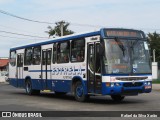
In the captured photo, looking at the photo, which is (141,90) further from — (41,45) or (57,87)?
(41,45)

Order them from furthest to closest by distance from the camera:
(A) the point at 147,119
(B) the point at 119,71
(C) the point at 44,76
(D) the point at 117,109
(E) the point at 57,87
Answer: (C) the point at 44,76, (E) the point at 57,87, (B) the point at 119,71, (D) the point at 117,109, (A) the point at 147,119

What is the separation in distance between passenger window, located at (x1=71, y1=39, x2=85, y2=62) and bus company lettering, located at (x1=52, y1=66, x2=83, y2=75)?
407 millimetres

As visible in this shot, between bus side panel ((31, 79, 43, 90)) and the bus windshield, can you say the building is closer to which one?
bus side panel ((31, 79, 43, 90))

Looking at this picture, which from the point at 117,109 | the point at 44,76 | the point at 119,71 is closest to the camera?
the point at 117,109

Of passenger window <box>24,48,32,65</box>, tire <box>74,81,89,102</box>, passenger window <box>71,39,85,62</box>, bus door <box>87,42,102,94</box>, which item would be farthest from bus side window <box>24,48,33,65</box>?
bus door <box>87,42,102,94</box>

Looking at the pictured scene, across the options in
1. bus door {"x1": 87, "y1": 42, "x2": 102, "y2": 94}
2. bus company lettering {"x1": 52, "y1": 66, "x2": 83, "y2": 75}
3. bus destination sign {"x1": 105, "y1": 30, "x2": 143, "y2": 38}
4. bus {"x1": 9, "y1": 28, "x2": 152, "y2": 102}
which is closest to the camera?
bus {"x1": 9, "y1": 28, "x2": 152, "y2": 102}

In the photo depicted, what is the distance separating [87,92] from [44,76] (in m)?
5.03

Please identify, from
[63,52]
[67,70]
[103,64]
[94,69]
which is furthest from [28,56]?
[103,64]

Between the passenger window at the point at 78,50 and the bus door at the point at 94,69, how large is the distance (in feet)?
1.81

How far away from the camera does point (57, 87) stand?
2169 cm

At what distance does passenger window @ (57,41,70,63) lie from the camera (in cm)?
2055

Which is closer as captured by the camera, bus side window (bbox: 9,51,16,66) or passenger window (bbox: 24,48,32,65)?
passenger window (bbox: 24,48,32,65)

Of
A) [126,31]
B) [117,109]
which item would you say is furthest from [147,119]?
[126,31]

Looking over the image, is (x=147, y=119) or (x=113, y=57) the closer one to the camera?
(x=147, y=119)
